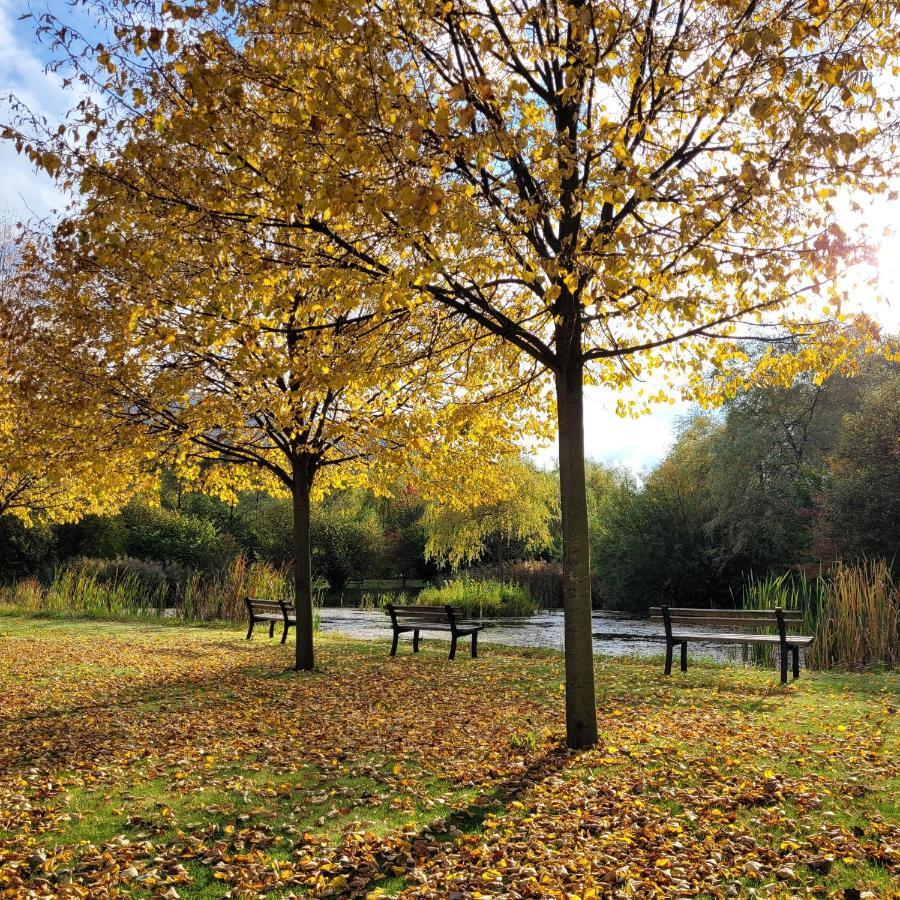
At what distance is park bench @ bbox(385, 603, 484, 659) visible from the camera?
1169 cm

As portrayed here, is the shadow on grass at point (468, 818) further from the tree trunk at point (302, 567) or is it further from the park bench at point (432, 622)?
the park bench at point (432, 622)

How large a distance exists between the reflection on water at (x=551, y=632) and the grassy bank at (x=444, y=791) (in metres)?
5.82

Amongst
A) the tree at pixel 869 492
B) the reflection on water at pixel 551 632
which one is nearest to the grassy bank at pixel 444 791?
the reflection on water at pixel 551 632

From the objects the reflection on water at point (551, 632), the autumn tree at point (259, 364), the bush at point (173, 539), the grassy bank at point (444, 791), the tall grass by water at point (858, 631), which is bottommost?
the reflection on water at point (551, 632)

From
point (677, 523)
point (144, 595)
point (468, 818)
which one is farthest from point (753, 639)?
point (144, 595)

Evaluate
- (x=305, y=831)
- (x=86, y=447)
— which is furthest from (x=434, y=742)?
(x=86, y=447)

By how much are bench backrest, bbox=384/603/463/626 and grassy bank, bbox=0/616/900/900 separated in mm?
2559

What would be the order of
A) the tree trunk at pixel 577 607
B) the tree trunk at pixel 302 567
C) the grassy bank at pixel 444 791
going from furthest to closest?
the tree trunk at pixel 302 567 < the tree trunk at pixel 577 607 < the grassy bank at pixel 444 791

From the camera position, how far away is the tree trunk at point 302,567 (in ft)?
34.0

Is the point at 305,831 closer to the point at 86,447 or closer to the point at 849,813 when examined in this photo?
the point at 849,813

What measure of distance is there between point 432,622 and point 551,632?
21.8ft

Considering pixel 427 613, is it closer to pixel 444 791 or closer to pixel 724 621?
pixel 724 621

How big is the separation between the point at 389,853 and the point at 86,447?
743 cm

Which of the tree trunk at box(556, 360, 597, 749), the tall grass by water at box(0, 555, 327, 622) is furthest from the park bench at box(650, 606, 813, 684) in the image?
the tall grass by water at box(0, 555, 327, 622)
